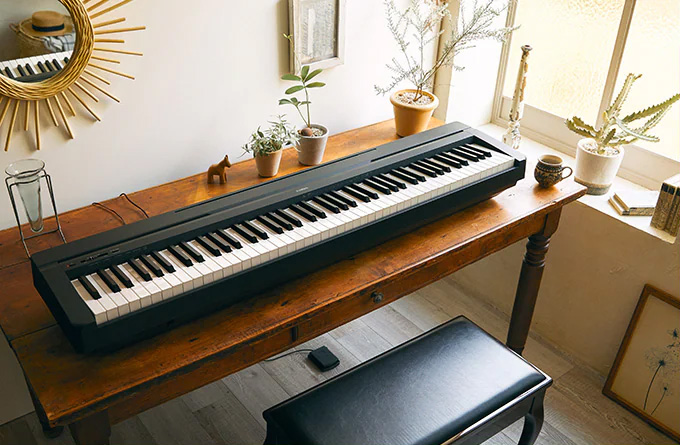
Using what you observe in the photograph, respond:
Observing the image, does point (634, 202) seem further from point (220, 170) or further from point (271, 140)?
point (220, 170)

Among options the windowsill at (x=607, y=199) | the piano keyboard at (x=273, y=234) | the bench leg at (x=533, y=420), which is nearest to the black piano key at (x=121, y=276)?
the piano keyboard at (x=273, y=234)

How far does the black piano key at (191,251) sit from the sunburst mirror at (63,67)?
1.85 ft

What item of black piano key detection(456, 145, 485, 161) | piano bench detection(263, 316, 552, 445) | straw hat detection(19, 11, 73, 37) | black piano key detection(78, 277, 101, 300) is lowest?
piano bench detection(263, 316, 552, 445)

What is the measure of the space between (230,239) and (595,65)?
164 cm

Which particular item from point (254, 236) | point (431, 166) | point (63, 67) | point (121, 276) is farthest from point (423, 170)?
point (63, 67)

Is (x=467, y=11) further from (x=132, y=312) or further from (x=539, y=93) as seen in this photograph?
(x=132, y=312)

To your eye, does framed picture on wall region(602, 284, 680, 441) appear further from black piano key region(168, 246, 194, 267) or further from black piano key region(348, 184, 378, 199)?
black piano key region(168, 246, 194, 267)

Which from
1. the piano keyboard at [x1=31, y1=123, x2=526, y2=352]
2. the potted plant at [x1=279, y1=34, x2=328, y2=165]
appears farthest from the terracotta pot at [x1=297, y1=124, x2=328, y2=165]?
the piano keyboard at [x1=31, y1=123, x2=526, y2=352]

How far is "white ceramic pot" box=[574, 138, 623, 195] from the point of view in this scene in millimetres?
2314

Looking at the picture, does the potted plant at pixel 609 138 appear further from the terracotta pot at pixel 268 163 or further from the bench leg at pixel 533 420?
the terracotta pot at pixel 268 163

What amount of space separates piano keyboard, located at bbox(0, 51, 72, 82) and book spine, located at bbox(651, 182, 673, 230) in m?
1.86

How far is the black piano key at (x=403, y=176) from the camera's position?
1.90 m

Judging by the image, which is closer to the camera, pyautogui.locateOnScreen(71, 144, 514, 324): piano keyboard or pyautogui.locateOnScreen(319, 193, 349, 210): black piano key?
pyautogui.locateOnScreen(71, 144, 514, 324): piano keyboard

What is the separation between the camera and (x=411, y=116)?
2.34 m
